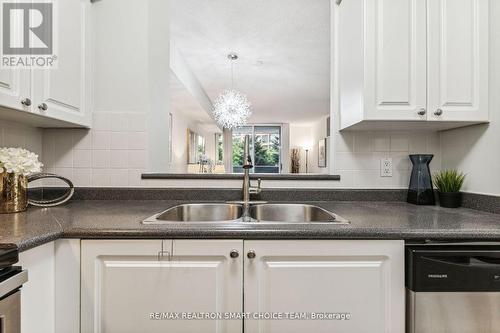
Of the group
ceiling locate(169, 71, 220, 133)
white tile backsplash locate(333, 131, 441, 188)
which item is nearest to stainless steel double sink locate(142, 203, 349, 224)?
white tile backsplash locate(333, 131, 441, 188)

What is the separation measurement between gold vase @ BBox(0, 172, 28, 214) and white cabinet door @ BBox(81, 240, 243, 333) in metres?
0.56

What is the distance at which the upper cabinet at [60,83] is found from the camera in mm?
1161

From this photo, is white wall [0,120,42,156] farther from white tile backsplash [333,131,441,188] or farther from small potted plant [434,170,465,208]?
small potted plant [434,170,465,208]

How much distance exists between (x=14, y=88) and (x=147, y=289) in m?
0.95

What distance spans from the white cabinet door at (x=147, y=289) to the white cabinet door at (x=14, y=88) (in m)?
0.64

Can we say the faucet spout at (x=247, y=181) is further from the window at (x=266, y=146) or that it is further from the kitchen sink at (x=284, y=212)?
the window at (x=266, y=146)

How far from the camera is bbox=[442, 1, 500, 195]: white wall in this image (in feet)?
4.43

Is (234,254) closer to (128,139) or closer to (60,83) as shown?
(128,139)

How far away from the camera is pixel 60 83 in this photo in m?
1.38

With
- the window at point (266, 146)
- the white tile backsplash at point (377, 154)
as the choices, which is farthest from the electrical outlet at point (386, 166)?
the window at point (266, 146)

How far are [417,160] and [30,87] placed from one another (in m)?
1.94

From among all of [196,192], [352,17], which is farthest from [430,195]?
[196,192]

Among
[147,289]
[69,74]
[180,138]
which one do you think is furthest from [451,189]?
[180,138]

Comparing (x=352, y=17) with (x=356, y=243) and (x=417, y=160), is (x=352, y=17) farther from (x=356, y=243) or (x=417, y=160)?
(x=356, y=243)
